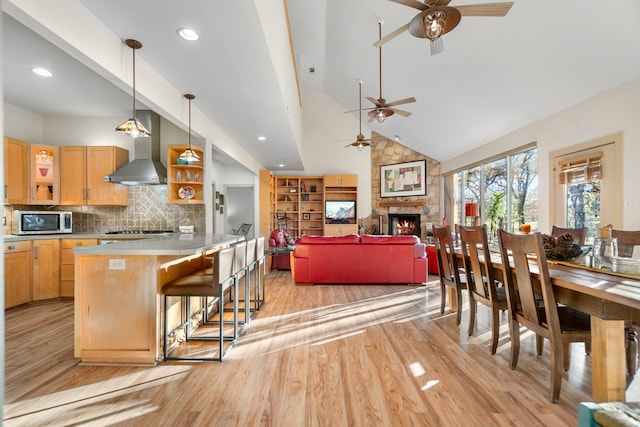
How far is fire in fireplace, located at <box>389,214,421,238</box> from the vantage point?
8.93 m

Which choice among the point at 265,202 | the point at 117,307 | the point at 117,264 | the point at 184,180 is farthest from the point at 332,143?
the point at 117,307

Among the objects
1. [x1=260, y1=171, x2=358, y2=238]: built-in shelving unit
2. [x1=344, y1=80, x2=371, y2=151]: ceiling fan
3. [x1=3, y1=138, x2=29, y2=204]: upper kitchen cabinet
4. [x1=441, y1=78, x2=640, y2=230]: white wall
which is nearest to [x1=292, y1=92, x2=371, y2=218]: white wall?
[x1=260, y1=171, x2=358, y2=238]: built-in shelving unit

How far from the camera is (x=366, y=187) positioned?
367 inches

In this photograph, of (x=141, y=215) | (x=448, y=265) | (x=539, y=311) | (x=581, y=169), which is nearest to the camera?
(x=539, y=311)

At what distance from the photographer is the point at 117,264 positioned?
2541mm

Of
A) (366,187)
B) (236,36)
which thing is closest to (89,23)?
(236,36)

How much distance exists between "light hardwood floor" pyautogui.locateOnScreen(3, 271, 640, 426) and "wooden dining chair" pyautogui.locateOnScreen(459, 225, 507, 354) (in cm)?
29

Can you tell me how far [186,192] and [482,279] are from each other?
4031 mm

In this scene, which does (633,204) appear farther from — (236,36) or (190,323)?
(190,323)

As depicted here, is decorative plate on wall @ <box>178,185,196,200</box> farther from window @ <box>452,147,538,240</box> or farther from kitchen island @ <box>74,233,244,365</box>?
window @ <box>452,147,538,240</box>

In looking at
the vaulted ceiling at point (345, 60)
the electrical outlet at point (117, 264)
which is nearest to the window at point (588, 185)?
the vaulted ceiling at point (345, 60)

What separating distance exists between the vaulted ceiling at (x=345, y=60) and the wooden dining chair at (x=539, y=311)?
2.23 metres

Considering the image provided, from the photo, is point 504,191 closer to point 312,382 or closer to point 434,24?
point 434,24

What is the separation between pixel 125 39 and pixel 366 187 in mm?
7419
